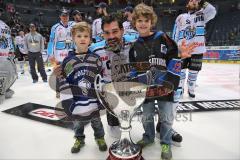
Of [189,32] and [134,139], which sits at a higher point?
[189,32]

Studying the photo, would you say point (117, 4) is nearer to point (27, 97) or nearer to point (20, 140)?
point (27, 97)

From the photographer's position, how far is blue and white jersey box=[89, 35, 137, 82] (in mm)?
2082

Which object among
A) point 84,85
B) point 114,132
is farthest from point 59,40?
point 84,85

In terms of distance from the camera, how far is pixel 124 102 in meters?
1.40

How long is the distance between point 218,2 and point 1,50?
57.3 ft

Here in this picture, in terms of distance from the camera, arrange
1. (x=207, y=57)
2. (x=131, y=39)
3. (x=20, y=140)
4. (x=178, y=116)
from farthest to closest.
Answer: (x=207, y=57) → (x=178, y=116) → (x=20, y=140) → (x=131, y=39)

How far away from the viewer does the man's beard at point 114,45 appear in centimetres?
200

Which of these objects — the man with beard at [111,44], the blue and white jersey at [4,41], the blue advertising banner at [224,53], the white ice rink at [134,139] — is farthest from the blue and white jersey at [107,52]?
the blue advertising banner at [224,53]

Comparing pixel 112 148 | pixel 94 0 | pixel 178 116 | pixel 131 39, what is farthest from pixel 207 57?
pixel 94 0

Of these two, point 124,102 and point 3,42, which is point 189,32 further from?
point 3,42

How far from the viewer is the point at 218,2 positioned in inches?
699

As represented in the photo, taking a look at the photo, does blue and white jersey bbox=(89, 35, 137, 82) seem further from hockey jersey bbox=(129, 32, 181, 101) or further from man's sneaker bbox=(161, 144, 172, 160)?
man's sneaker bbox=(161, 144, 172, 160)

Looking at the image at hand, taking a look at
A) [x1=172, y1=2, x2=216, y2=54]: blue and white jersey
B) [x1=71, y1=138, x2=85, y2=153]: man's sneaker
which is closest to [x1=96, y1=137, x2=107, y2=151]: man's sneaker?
[x1=71, y1=138, x2=85, y2=153]: man's sneaker

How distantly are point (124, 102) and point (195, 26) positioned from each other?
2.90 meters
